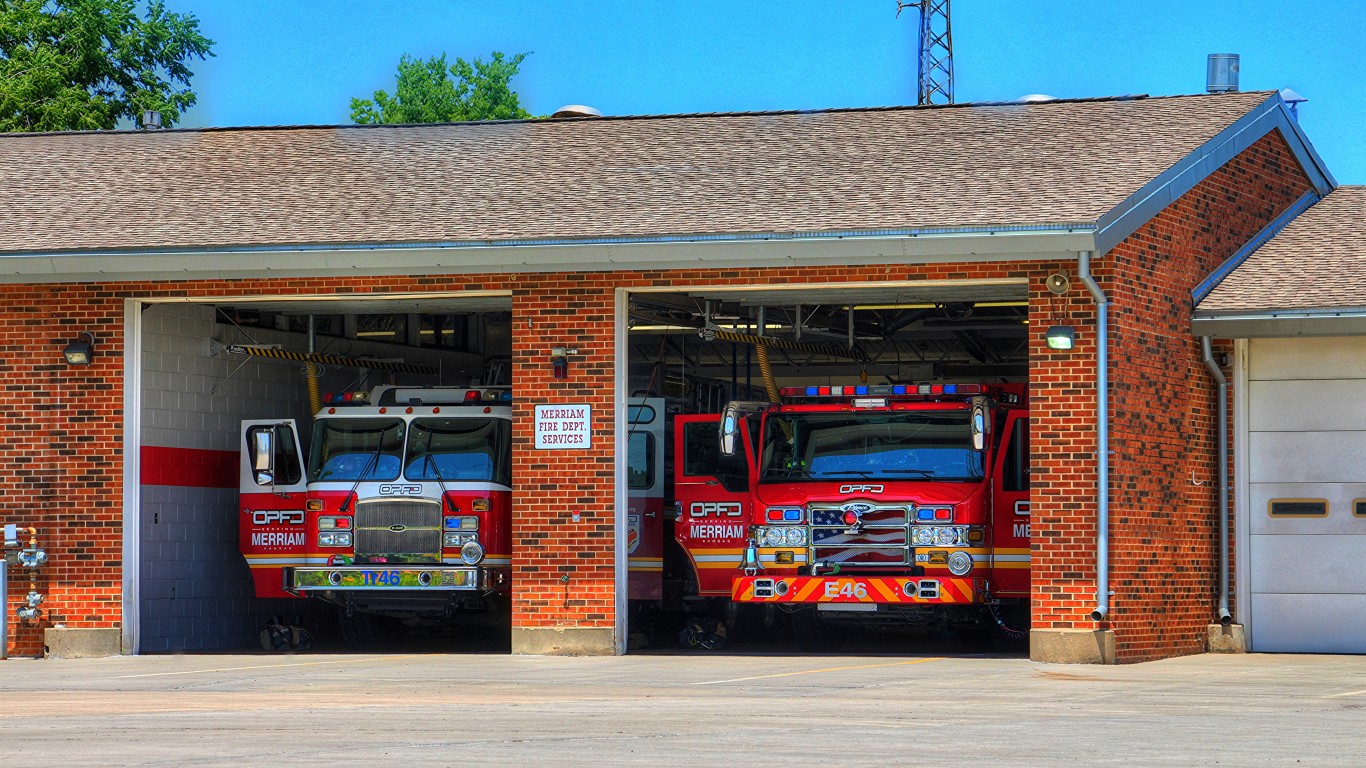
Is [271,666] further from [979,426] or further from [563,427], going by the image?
[979,426]

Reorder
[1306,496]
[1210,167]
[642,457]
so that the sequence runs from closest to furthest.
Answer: [1306,496] → [1210,167] → [642,457]

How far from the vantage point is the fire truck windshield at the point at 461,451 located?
2067 cm

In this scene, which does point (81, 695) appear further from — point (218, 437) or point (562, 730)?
point (218, 437)

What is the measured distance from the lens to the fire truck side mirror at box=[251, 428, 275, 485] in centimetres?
2091

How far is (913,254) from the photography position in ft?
57.9

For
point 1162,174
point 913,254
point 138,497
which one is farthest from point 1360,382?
point 138,497

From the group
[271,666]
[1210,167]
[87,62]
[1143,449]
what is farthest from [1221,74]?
[87,62]

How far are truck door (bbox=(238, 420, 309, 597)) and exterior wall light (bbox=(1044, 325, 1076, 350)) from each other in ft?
26.7

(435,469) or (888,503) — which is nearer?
(888,503)

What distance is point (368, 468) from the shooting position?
2097 centimetres

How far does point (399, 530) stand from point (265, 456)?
5.25 ft

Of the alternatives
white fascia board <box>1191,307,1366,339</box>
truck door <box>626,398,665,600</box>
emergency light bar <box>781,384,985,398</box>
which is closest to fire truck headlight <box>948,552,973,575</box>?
emergency light bar <box>781,384,985,398</box>

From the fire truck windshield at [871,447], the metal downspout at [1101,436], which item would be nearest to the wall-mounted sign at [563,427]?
the fire truck windshield at [871,447]

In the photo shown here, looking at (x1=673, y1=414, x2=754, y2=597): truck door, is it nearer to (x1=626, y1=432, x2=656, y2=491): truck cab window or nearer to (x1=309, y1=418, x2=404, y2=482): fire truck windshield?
(x1=626, y1=432, x2=656, y2=491): truck cab window
